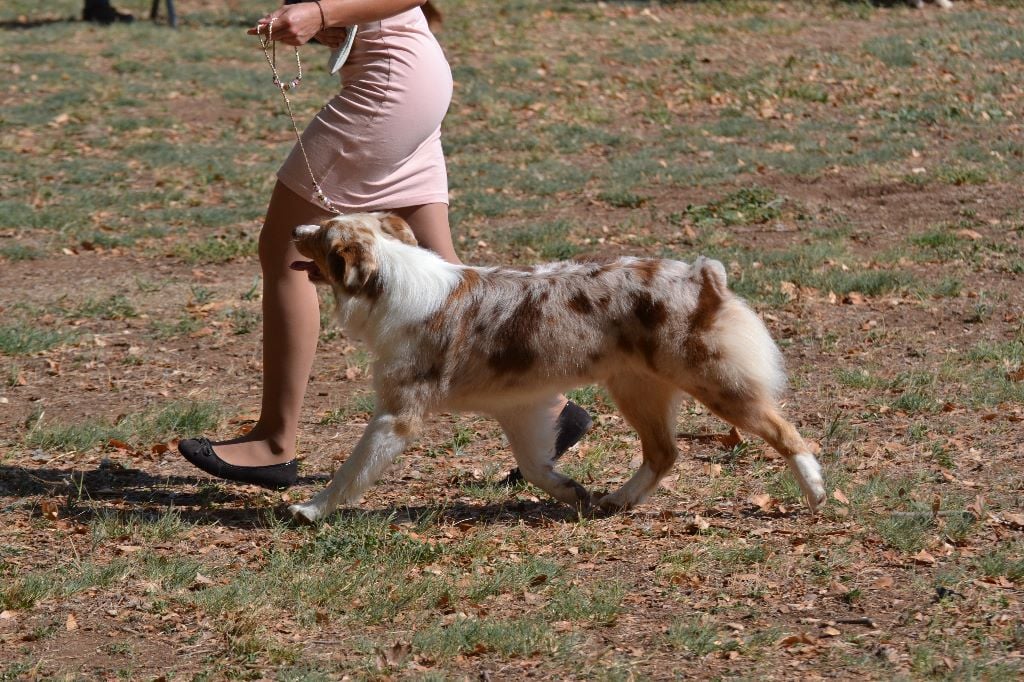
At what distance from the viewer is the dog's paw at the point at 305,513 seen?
16.7 feet

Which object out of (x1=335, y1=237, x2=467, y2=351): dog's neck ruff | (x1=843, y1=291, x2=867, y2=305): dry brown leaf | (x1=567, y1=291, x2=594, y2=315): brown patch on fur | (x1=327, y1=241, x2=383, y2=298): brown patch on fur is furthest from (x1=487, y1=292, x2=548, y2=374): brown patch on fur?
(x1=843, y1=291, x2=867, y2=305): dry brown leaf

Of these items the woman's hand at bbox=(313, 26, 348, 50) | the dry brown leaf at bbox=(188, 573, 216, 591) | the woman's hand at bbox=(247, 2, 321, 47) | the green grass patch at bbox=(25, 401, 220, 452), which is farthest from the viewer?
the green grass patch at bbox=(25, 401, 220, 452)

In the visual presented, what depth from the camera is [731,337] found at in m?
4.82

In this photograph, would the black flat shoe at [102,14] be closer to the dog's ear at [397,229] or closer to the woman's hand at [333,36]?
the woman's hand at [333,36]

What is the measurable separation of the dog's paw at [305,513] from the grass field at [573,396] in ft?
0.14

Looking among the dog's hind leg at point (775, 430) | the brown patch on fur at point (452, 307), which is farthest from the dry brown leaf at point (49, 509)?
the dog's hind leg at point (775, 430)

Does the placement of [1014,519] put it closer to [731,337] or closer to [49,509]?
[731,337]

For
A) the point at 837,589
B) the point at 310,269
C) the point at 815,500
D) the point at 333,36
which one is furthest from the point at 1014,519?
the point at 333,36

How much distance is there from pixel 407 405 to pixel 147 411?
2.18 meters

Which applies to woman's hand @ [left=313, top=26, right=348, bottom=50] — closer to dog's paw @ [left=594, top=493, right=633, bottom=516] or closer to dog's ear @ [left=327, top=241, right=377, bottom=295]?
dog's ear @ [left=327, top=241, right=377, bottom=295]

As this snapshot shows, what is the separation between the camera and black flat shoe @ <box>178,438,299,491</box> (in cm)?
537

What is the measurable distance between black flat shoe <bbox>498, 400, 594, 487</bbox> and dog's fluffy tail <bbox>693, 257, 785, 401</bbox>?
34.7 inches

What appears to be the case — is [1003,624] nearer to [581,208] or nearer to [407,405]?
[407,405]

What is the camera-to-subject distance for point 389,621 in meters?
4.32
